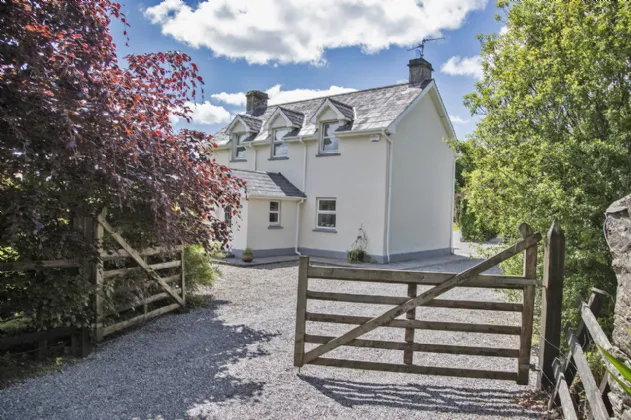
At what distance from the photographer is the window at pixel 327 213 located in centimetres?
1759

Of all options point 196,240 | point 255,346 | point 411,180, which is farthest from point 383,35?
point 255,346

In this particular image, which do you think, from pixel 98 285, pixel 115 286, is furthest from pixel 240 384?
pixel 115 286

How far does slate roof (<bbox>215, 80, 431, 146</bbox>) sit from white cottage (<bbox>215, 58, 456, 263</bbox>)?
0.17 ft

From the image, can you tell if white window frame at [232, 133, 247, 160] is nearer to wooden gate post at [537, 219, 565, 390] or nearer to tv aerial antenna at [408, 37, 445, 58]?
tv aerial antenna at [408, 37, 445, 58]

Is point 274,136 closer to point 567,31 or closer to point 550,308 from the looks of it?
point 567,31

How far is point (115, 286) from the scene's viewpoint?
20.5 feet

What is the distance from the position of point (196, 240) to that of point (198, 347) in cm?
192

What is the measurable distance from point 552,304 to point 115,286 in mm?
6058

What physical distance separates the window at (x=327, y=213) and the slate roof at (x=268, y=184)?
94cm

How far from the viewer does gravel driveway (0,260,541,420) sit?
409cm

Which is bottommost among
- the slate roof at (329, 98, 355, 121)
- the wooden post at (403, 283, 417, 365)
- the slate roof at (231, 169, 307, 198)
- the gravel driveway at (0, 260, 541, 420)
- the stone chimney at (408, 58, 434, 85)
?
the gravel driveway at (0, 260, 541, 420)

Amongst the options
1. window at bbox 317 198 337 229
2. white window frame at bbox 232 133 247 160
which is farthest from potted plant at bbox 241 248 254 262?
white window frame at bbox 232 133 247 160

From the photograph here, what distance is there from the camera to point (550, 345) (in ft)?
14.8

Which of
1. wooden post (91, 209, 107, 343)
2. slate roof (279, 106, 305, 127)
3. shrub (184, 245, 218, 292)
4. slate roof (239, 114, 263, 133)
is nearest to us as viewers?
wooden post (91, 209, 107, 343)
